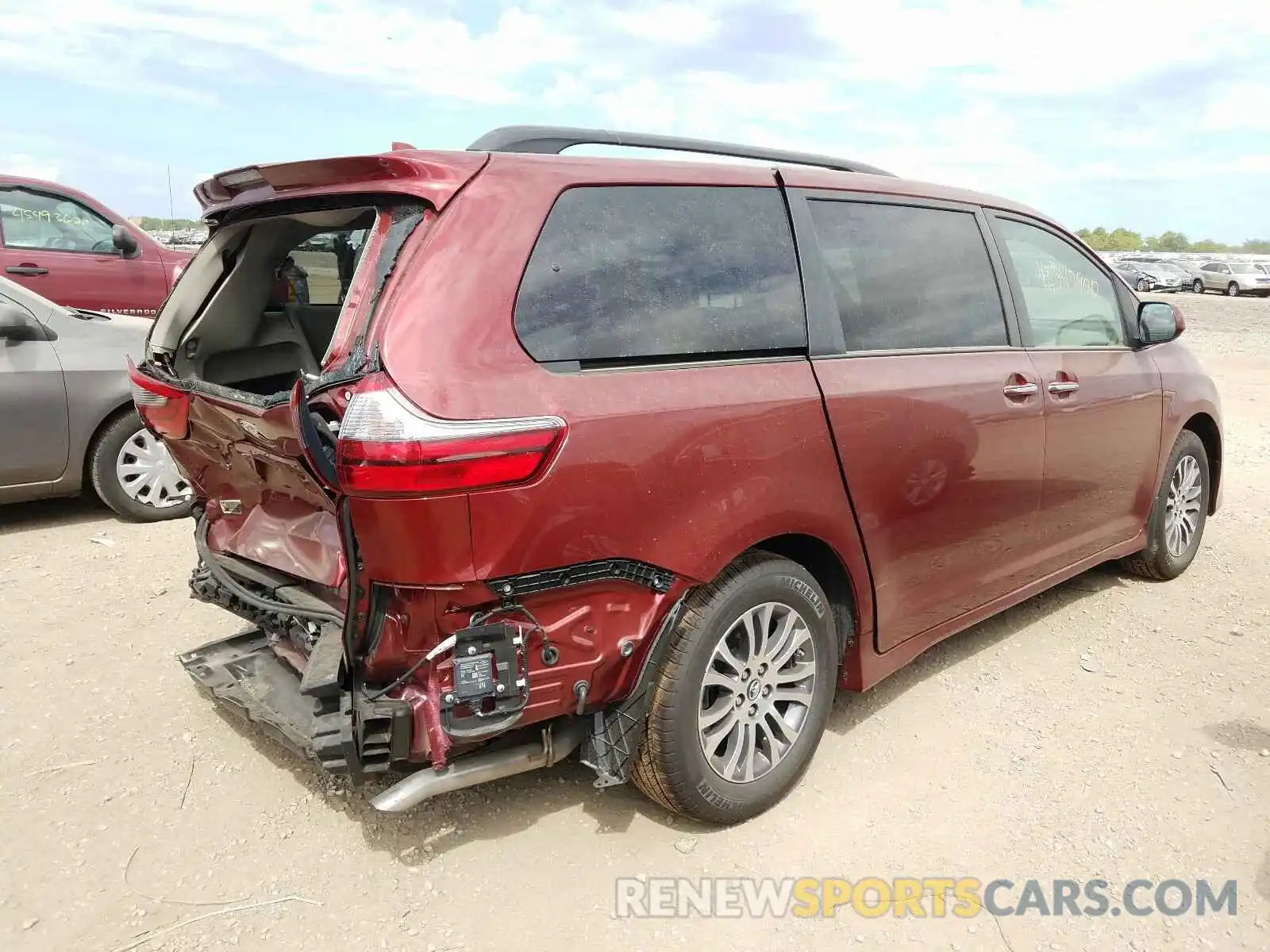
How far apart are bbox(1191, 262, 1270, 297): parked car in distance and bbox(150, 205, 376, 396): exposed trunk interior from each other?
132 feet

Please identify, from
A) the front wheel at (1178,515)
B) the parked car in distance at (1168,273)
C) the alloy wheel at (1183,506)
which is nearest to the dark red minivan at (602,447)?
the front wheel at (1178,515)

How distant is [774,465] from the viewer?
2.63 metres

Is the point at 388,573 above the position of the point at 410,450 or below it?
below

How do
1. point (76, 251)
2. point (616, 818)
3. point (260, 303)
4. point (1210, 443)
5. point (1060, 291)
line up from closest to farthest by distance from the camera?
point (616, 818) < point (260, 303) < point (1060, 291) < point (1210, 443) < point (76, 251)

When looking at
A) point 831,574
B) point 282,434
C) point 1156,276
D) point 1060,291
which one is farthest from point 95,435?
point 1156,276

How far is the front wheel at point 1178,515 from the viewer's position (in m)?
4.62

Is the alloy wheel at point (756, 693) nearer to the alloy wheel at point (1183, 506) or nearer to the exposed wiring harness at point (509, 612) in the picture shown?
the exposed wiring harness at point (509, 612)

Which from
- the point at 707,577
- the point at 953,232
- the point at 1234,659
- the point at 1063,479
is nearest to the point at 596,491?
the point at 707,577

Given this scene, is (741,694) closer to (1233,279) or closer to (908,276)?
(908,276)

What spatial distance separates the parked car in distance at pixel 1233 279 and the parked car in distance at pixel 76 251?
1527 inches

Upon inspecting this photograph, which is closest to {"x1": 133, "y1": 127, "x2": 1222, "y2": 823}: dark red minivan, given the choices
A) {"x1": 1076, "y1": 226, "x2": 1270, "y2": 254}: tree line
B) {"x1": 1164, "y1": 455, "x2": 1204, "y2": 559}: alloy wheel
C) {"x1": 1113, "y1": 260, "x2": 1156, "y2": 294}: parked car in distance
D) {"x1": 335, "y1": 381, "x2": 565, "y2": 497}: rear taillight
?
{"x1": 335, "y1": 381, "x2": 565, "y2": 497}: rear taillight

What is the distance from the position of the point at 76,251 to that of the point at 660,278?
731cm

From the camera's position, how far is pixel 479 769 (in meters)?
2.41

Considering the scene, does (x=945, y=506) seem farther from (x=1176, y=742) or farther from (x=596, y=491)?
(x=596, y=491)
